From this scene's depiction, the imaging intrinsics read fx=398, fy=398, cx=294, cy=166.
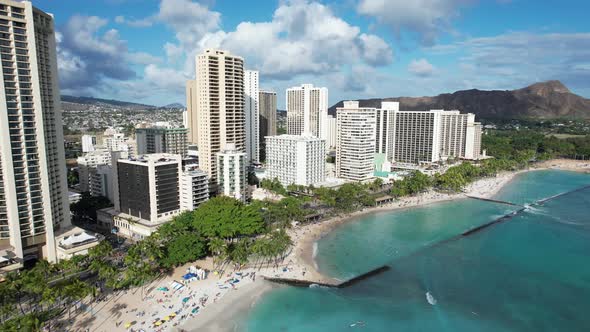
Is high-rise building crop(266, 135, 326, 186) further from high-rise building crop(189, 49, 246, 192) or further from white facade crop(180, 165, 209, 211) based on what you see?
white facade crop(180, 165, 209, 211)

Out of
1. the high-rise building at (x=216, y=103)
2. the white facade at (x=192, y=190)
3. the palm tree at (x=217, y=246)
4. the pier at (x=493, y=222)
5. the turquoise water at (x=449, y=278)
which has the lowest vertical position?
the turquoise water at (x=449, y=278)

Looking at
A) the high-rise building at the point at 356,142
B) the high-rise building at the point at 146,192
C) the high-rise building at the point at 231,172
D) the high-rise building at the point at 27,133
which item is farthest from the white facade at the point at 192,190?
the high-rise building at the point at 356,142

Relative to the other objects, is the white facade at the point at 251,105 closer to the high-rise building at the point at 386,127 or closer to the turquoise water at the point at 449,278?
the high-rise building at the point at 386,127

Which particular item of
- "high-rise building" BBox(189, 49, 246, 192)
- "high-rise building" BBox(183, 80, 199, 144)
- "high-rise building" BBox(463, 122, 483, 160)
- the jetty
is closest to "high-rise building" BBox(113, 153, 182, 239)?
"high-rise building" BBox(189, 49, 246, 192)

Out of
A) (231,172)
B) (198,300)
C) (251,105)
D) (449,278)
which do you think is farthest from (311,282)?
(251,105)

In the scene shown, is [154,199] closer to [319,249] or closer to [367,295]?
[319,249]

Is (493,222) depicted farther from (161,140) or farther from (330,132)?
(330,132)
